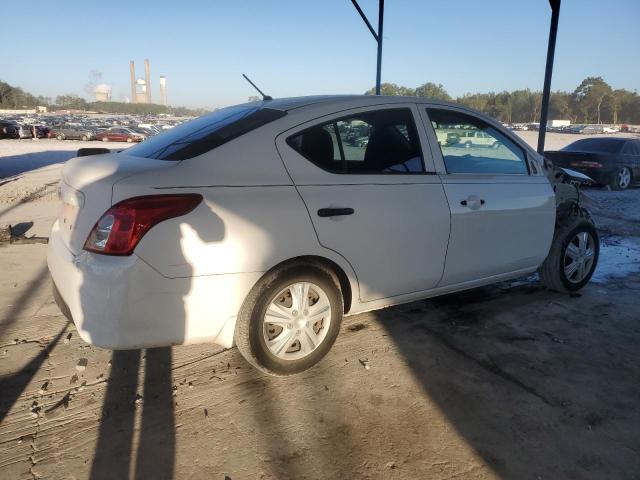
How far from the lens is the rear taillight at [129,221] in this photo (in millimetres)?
2197

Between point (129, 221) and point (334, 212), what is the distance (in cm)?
109

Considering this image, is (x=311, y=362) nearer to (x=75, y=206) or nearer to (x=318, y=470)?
(x=318, y=470)

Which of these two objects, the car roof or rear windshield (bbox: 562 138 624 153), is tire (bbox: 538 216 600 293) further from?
rear windshield (bbox: 562 138 624 153)

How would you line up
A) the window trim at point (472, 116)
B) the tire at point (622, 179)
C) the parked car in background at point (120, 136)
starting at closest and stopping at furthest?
the window trim at point (472, 116)
the tire at point (622, 179)
the parked car in background at point (120, 136)

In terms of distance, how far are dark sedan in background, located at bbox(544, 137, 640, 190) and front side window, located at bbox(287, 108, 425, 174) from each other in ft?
32.5

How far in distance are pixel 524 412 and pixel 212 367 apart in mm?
1851

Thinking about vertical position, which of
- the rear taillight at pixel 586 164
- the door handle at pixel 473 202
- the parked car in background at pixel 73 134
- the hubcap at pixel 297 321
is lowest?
the hubcap at pixel 297 321

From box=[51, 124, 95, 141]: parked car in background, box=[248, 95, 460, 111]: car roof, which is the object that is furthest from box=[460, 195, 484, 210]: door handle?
box=[51, 124, 95, 141]: parked car in background

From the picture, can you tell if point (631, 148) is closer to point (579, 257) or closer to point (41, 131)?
point (579, 257)

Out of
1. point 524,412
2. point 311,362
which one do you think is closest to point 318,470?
point 311,362

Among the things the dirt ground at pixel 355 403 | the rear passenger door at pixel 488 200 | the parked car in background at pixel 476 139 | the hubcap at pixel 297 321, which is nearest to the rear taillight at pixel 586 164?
the dirt ground at pixel 355 403

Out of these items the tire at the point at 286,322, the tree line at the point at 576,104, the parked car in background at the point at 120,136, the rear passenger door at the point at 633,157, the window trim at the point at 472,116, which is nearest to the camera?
the tire at the point at 286,322

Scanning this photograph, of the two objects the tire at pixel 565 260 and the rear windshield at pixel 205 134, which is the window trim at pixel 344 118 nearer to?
the rear windshield at pixel 205 134

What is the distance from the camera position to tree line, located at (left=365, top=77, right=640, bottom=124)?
3740 inches
